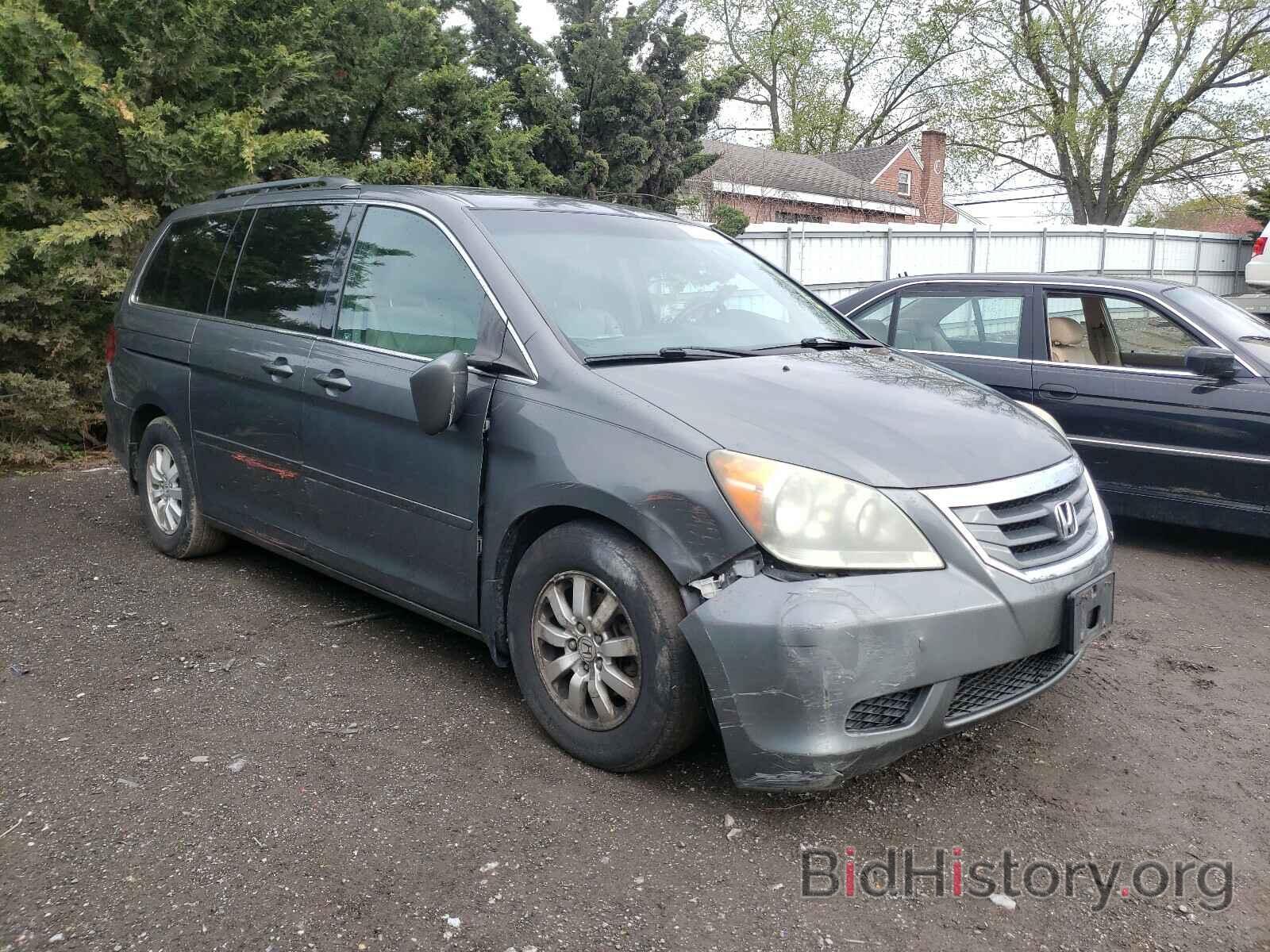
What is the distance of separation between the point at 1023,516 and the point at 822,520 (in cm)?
65

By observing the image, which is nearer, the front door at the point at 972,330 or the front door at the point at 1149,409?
the front door at the point at 1149,409

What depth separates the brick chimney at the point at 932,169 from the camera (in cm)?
4222

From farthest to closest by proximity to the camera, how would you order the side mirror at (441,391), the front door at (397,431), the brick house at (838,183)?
the brick house at (838,183), the front door at (397,431), the side mirror at (441,391)

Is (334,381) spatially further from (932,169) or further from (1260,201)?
(932,169)

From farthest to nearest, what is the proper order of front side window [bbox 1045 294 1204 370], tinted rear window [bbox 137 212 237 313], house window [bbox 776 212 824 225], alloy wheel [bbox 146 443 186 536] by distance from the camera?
house window [bbox 776 212 824 225] < front side window [bbox 1045 294 1204 370] < alloy wheel [bbox 146 443 186 536] < tinted rear window [bbox 137 212 237 313]

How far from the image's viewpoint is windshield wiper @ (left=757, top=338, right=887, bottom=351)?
3.79 meters

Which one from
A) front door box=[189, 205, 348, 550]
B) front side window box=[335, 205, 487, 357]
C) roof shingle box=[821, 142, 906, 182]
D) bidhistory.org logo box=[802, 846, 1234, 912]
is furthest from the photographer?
roof shingle box=[821, 142, 906, 182]

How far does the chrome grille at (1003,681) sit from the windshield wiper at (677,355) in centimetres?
135

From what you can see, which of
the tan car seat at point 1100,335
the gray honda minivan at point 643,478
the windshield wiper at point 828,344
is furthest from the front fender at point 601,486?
the tan car seat at point 1100,335

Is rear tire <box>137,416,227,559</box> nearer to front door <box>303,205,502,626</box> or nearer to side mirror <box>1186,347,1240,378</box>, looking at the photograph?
front door <box>303,205,502,626</box>

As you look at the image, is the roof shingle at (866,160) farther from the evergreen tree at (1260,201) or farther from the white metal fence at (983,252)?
the white metal fence at (983,252)

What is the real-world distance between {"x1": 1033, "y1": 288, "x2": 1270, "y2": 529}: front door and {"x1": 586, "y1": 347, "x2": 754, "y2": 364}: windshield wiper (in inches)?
122

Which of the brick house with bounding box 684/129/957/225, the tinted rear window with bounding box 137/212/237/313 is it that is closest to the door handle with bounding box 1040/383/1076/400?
the tinted rear window with bounding box 137/212/237/313

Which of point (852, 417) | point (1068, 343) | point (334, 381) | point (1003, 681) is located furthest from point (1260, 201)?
point (334, 381)
